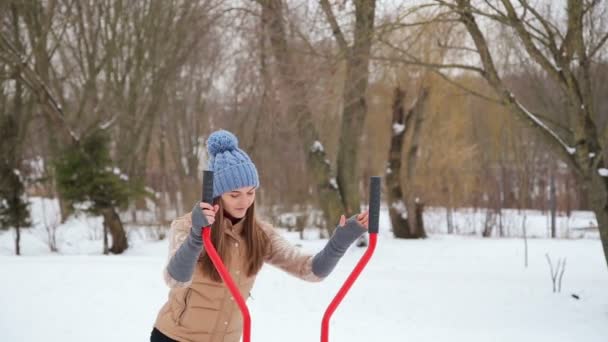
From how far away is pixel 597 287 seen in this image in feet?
23.0

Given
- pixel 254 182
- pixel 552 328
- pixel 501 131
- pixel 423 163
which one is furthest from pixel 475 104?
pixel 254 182

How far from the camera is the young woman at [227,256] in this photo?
224cm

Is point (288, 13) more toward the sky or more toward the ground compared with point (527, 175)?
more toward the sky

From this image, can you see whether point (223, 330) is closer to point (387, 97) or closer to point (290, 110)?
point (290, 110)

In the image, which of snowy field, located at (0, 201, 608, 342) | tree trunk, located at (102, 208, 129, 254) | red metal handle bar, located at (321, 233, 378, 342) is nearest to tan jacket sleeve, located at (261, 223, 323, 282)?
red metal handle bar, located at (321, 233, 378, 342)

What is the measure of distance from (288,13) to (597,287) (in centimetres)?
566

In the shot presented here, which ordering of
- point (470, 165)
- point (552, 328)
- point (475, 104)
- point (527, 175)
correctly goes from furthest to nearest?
point (475, 104) → point (527, 175) → point (470, 165) → point (552, 328)

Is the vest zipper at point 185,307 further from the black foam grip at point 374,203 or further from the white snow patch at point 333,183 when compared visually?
the white snow patch at point 333,183

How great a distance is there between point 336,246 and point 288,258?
0.29m

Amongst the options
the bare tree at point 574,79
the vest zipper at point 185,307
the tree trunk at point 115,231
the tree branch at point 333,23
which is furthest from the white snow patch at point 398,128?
the vest zipper at point 185,307

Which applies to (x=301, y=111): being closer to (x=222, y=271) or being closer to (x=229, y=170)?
(x=229, y=170)

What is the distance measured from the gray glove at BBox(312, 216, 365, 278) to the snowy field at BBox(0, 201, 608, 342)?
11.1 feet

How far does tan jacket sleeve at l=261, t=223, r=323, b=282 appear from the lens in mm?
2438

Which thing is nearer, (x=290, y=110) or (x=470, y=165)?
(x=290, y=110)
